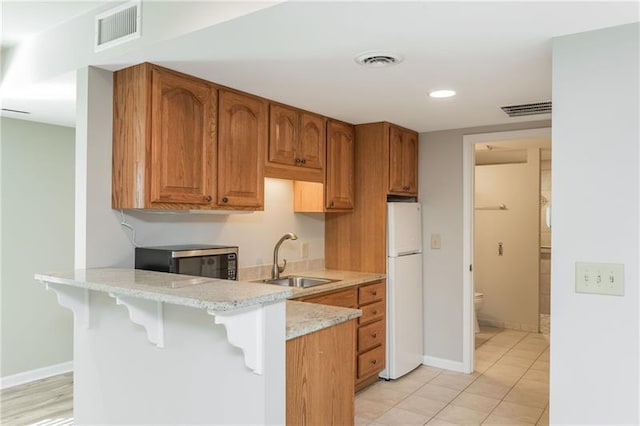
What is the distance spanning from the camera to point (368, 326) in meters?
3.78

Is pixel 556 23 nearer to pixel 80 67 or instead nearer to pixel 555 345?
pixel 555 345

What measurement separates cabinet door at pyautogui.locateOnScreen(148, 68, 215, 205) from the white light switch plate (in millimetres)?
1965

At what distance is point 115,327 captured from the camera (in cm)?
238

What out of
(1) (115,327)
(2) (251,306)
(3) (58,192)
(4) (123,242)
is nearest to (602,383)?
(2) (251,306)

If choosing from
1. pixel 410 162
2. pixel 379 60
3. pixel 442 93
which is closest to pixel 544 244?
pixel 410 162

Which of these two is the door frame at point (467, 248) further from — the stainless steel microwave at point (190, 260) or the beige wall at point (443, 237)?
the stainless steel microwave at point (190, 260)

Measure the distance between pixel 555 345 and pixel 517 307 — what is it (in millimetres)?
4046

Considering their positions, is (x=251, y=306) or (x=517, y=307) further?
(x=517, y=307)

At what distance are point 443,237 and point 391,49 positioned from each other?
2.43m

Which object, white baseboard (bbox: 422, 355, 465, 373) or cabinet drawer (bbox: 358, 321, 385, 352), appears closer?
cabinet drawer (bbox: 358, 321, 385, 352)

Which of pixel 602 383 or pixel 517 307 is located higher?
pixel 602 383

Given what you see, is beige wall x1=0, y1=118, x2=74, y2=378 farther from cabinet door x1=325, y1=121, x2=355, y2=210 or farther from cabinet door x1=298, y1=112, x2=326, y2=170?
cabinet door x1=325, y1=121, x2=355, y2=210

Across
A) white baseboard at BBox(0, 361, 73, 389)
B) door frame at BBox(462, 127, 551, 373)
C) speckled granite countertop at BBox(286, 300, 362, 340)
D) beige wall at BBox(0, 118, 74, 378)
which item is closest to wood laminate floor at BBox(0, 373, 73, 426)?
white baseboard at BBox(0, 361, 73, 389)

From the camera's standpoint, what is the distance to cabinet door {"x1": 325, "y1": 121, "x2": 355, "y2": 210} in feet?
12.7
